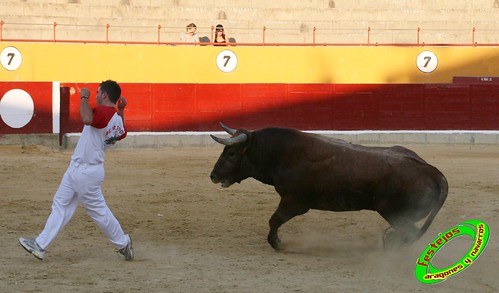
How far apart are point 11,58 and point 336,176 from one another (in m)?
11.7

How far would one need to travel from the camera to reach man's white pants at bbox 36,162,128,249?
5.98m

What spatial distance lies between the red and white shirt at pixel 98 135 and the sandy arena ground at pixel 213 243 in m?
0.71

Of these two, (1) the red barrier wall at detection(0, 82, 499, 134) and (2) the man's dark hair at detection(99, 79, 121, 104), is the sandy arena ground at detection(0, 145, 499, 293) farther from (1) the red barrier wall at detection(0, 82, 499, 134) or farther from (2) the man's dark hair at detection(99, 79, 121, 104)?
(1) the red barrier wall at detection(0, 82, 499, 134)

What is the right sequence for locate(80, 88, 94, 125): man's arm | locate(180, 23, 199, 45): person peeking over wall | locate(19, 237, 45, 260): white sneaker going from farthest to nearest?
locate(180, 23, 199, 45): person peeking over wall → locate(19, 237, 45, 260): white sneaker → locate(80, 88, 94, 125): man's arm

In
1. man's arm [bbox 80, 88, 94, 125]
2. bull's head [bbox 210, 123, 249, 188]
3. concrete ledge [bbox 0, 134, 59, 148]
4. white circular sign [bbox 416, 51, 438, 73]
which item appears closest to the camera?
man's arm [bbox 80, 88, 94, 125]

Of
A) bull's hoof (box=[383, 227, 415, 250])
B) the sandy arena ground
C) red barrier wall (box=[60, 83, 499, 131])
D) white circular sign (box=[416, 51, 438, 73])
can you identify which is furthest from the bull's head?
white circular sign (box=[416, 51, 438, 73])

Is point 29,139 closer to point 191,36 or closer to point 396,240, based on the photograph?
point 191,36

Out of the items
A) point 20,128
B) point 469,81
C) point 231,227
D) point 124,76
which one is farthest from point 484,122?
point 231,227

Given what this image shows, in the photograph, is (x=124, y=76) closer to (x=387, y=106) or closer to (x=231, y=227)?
(x=387, y=106)

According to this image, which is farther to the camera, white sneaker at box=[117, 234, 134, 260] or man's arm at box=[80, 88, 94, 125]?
white sneaker at box=[117, 234, 134, 260]

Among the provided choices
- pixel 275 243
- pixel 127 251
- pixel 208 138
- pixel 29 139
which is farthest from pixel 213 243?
pixel 208 138

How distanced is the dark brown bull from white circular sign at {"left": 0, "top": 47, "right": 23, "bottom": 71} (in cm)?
1100

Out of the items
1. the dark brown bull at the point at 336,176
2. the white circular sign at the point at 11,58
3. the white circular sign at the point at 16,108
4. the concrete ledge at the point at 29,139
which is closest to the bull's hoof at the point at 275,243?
the dark brown bull at the point at 336,176

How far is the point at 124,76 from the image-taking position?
17.4m
